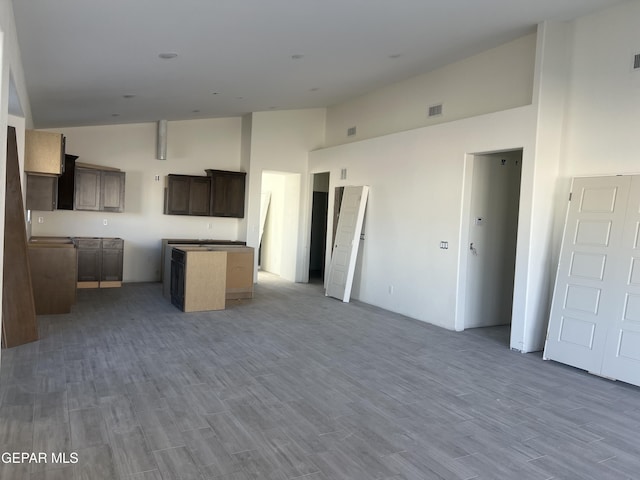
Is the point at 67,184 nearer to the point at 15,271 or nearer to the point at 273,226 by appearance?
the point at 15,271

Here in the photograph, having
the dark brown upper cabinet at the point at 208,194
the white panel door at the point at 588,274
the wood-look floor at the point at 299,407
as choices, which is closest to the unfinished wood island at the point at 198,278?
the wood-look floor at the point at 299,407

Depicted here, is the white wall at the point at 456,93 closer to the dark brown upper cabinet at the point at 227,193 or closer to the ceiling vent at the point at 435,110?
the ceiling vent at the point at 435,110

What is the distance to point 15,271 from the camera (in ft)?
16.0

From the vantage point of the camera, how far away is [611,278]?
4.67 metres

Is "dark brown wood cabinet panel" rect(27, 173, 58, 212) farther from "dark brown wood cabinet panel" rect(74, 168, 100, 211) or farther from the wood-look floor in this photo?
"dark brown wood cabinet panel" rect(74, 168, 100, 211)

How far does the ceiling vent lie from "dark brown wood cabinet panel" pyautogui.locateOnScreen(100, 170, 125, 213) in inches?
227

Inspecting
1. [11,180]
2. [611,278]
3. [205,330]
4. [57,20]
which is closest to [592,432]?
[611,278]

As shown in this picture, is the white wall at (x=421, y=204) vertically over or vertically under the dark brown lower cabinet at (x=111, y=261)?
over

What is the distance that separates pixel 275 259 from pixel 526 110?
7130mm

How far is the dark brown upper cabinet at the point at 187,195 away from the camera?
364 inches

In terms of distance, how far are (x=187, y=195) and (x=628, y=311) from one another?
777cm

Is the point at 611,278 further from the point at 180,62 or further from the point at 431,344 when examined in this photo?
the point at 180,62

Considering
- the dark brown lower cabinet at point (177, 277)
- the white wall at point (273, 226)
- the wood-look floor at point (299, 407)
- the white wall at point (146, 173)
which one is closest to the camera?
the wood-look floor at point (299, 407)

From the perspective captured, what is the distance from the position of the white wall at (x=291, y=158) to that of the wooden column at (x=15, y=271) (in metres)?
5.02
